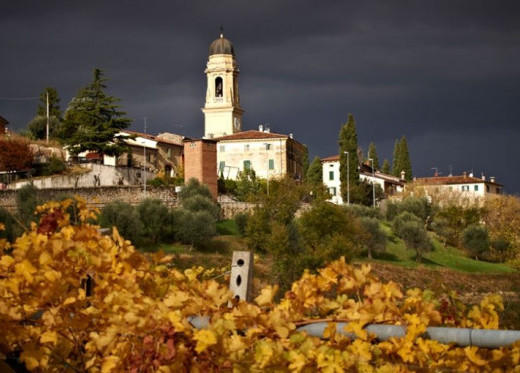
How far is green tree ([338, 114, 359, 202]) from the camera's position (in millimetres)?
74125

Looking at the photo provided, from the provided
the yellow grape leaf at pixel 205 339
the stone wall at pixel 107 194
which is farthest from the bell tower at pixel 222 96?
the yellow grape leaf at pixel 205 339

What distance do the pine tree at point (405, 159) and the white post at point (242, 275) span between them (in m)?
99.9

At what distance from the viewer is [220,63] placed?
93062 millimetres

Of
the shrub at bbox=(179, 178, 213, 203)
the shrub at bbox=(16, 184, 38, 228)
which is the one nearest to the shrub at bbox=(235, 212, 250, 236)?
the shrub at bbox=(179, 178, 213, 203)

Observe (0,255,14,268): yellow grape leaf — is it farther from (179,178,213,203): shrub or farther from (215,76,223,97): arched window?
(215,76,223,97): arched window

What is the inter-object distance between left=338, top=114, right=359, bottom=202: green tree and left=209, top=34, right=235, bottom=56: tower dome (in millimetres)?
22797

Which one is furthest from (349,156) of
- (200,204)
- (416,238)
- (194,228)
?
(194,228)

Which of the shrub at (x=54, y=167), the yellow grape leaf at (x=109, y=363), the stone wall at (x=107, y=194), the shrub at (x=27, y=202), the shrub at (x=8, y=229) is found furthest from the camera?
the shrub at (x=54, y=167)

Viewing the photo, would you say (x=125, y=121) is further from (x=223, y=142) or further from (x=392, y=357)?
(x=392, y=357)

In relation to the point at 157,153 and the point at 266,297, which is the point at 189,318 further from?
the point at 157,153

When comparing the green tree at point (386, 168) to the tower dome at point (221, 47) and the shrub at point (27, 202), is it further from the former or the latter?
the shrub at point (27, 202)

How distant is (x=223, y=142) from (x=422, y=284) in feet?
124

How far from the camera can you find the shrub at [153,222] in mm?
46531

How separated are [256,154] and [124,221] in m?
34.6
